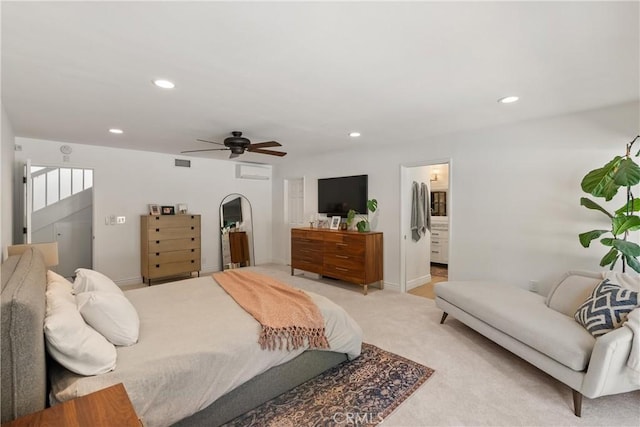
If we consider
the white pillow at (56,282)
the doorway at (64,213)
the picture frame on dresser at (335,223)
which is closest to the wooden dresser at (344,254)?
the picture frame on dresser at (335,223)

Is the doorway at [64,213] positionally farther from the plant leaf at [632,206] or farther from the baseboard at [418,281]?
the plant leaf at [632,206]

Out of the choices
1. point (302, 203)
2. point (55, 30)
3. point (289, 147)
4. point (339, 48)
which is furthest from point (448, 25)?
point (302, 203)

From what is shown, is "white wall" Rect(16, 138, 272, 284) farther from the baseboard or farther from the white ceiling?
the baseboard

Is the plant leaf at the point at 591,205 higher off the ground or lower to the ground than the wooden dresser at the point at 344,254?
higher

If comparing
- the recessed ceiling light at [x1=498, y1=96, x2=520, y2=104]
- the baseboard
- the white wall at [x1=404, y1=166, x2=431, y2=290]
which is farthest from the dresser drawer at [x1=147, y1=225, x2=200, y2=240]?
the recessed ceiling light at [x1=498, y1=96, x2=520, y2=104]

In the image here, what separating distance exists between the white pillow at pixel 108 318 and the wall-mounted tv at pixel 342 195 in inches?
152

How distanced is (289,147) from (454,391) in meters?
3.99

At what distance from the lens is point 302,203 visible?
642 centimetres

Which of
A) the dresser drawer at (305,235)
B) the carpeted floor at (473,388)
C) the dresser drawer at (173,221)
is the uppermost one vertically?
the dresser drawer at (173,221)

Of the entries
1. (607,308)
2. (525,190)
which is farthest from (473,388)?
(525,190)

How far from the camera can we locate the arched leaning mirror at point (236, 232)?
622 cm

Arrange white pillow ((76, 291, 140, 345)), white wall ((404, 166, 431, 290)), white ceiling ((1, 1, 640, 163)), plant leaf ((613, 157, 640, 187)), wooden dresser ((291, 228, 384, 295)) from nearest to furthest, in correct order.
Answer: white ceiling ((1, 1, 640, 163)), white pillow ((76, 291, 140, 345)), plant leaf ((613, 157, 640, 187)), wooden dresser ((291, 228, 384, 295)), white wall ((404, 166, 431, 290))

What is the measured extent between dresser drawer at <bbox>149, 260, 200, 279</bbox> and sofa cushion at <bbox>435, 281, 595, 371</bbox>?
13.6 feet

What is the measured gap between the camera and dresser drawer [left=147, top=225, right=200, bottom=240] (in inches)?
194
